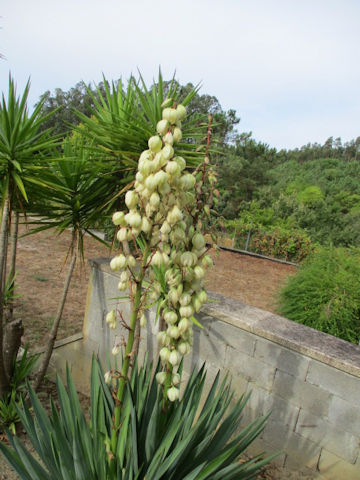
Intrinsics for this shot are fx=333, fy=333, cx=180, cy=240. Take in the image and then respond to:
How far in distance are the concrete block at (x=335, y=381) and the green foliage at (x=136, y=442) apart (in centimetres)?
55

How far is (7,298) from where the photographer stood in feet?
11.3

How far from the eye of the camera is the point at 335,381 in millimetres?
2035

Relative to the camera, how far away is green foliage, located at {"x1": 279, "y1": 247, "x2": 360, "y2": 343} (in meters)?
4.39

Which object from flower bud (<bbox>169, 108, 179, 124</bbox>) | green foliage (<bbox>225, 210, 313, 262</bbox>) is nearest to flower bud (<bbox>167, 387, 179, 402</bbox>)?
flower bud (<bbox>169, 108, 179, 124</bbox>)

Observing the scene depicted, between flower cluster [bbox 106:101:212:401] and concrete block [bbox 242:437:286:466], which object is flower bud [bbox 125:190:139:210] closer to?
flower cluster [bbox 106:101:212:401]

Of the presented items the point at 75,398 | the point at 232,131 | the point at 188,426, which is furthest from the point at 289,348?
the point at 232,131

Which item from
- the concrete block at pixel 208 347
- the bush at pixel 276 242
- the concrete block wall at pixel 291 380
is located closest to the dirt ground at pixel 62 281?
the bush at pixel 276 242

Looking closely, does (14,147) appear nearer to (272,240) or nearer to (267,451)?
(267,451)

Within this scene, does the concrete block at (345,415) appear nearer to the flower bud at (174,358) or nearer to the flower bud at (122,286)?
the flower bud at (174,358)

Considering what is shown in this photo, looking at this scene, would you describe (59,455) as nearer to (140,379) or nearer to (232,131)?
(140,379)

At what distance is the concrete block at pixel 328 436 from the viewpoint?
2.01m

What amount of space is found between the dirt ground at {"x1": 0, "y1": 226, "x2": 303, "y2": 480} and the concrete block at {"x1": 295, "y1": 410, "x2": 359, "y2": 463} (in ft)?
1.46

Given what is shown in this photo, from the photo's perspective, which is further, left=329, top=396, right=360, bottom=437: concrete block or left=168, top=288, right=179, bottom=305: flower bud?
left=329, top=396, right=360, bottom=437: concrete block

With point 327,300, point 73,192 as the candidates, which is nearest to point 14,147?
point 73,192
